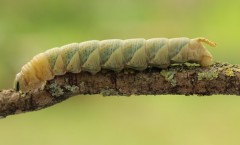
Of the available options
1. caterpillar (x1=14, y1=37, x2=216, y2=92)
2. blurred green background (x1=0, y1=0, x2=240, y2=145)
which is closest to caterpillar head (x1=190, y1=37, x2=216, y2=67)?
caterpillar (x1=14, y1=37, x2=216, y2=92)

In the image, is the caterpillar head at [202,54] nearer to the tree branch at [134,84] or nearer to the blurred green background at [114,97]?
the tree branch at [134,84]

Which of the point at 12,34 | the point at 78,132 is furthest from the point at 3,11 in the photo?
the point at 78,132

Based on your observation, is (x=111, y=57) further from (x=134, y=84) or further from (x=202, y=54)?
(x=202, y=54)

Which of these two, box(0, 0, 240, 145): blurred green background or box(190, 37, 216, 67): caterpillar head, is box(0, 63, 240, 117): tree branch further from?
box(0, 0, 240, 145): blurred green background

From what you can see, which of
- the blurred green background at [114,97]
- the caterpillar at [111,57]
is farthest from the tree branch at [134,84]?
the blurred green background at [114,97]

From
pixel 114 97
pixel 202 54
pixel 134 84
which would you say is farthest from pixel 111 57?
pixel 114 97
